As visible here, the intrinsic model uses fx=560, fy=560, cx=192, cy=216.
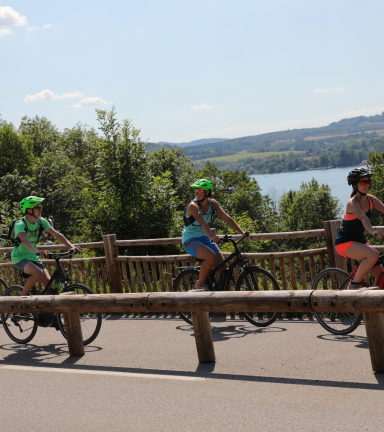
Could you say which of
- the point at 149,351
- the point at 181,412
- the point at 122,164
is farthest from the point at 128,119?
the point at 181,412

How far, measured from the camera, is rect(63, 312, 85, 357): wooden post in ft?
21.9

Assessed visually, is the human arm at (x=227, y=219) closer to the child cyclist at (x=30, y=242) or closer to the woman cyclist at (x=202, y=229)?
the woman cyclist at (x=202, y=229)

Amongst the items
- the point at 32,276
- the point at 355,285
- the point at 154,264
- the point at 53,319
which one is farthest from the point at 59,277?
the point at 355,285

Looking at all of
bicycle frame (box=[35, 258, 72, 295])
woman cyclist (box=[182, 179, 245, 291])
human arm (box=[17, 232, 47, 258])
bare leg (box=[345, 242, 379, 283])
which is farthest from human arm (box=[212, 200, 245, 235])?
human arm (box=[17, 232, 47, 258])

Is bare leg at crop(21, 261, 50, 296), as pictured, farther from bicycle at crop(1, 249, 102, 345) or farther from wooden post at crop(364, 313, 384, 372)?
wooden post at crop(364, 313, 384, 372)

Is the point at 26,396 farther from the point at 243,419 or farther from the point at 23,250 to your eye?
the point at 23,250

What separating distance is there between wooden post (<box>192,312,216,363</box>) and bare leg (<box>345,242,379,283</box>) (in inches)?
73.5

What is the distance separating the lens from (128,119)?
2405cm

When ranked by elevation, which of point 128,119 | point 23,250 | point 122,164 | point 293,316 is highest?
point 128,119

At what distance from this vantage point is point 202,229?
791 centimetres

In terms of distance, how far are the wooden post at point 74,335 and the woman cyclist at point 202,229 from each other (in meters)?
1.72

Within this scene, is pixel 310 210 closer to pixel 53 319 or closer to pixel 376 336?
pixel 53 319

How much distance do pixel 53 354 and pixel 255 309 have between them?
10.0ft

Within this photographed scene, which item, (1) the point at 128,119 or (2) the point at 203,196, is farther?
(1) the point at 128,119
